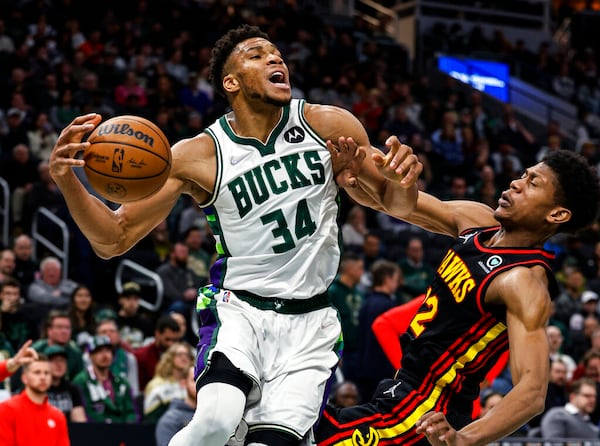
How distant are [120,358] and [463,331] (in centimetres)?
480

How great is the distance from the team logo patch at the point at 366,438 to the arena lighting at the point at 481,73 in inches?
624

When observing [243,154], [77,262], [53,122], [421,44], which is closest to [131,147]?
[243,154]

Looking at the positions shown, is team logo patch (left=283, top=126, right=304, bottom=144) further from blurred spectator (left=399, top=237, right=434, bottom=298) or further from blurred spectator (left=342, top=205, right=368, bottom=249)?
blurred spectator (left=342, top=205, right=368, bottom=249)

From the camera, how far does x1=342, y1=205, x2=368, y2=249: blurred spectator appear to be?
11922 millimetres

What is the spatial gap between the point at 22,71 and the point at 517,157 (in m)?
7.82

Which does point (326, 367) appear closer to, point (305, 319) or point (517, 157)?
point (305, 319)

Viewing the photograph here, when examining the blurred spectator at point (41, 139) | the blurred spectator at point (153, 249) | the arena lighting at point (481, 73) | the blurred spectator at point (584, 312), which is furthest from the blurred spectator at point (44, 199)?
the arena lighting at point (481, 73)

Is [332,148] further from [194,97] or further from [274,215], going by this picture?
[194,97]

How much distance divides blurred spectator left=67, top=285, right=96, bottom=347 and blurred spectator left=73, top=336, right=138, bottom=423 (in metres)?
0.48

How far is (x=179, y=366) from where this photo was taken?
8.12 meters

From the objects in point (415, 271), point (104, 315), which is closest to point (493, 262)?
point (104, 315)

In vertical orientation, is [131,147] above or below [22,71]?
above

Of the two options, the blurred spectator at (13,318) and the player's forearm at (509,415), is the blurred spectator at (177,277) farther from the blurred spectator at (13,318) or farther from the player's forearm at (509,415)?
the player's forearm at (509,415)

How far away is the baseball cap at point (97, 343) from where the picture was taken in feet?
27.0
